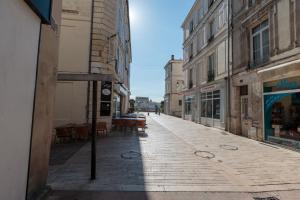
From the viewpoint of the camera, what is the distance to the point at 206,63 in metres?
19.0

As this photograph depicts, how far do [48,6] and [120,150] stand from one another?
5421 millimetres

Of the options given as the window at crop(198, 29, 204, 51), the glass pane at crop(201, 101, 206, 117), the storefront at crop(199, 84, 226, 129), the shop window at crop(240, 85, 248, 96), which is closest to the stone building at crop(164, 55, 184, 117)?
the window at crop(198, 29, 204, 51)

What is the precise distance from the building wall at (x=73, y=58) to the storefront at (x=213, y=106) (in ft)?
30.7

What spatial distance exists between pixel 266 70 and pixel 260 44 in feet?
6.26

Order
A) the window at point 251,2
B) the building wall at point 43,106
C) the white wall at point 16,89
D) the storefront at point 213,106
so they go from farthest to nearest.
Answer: the storefront at point 213,106 < the window at point 251,2 < the building wall at point 43,106 < the white wall at point 16,89

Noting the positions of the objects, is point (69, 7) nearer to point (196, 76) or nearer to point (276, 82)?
point (276, 82)

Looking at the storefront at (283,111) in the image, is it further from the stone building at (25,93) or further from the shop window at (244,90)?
the stone building at (25,93)

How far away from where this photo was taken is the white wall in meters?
2.52

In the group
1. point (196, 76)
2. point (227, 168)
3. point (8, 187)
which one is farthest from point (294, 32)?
point (196, 76)

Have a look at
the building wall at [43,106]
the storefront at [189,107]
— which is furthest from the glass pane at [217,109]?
the building wall at [43,106]

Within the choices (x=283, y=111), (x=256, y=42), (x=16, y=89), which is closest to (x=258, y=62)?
(x=256, y=42)

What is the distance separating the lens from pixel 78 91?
1115 centimetres

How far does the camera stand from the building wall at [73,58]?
11.0 m

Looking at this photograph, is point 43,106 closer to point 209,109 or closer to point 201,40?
point 209,109
